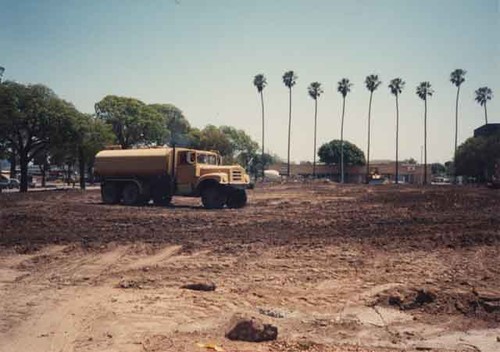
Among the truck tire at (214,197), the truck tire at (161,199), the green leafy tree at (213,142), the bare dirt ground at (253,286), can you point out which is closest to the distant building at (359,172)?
the green leafy tree at (213,142)

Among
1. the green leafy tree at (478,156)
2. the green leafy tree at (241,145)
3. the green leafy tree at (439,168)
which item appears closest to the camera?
the green leafy tree at (478,156)

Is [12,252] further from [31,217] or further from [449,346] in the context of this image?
[449,346]

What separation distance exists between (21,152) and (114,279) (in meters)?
36.0

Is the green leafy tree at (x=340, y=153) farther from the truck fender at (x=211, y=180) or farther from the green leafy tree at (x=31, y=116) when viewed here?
the truck fender at (x=211, y=180)

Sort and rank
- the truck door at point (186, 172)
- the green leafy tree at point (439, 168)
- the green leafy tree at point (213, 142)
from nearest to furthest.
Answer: the truck door at point (186, 172), the green leafy tree at point (213, 142), the green leafy tree at point (439, 168)

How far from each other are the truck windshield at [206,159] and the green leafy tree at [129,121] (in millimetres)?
38181

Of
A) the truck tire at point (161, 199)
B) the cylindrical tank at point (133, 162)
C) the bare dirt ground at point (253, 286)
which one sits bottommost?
the bare dirt ground at point (253, 286)

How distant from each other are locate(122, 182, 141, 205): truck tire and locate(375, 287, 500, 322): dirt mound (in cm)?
1830

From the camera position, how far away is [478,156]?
71188mm

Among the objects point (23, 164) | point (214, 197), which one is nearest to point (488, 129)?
point (23, 164)

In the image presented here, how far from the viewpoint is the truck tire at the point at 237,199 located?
77.2 ft

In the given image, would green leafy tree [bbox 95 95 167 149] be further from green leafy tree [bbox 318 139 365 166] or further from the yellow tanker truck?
green leafy tree [bbox 318 139 365 166]

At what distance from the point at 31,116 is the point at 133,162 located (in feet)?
61.0

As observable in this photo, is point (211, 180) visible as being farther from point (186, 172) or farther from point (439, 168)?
point (439, 168)
